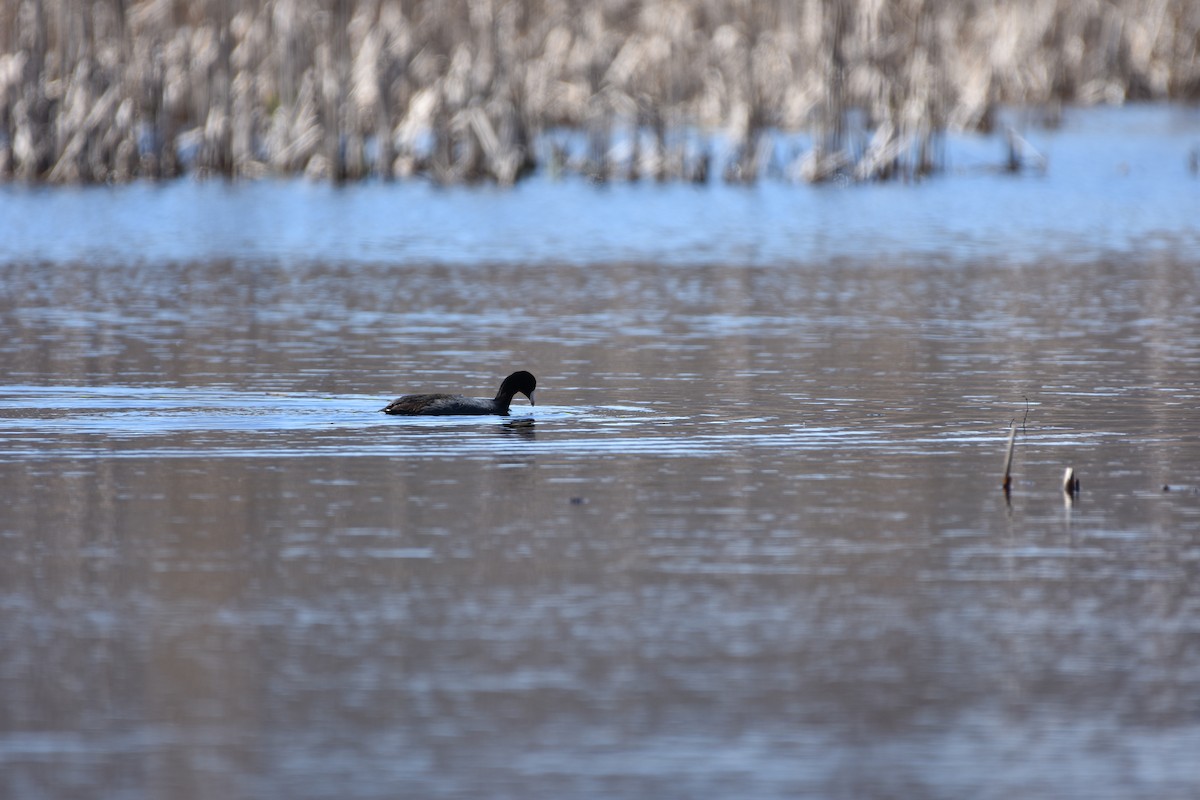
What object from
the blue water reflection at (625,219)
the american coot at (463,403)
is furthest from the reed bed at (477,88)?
the american coot at (463,403)

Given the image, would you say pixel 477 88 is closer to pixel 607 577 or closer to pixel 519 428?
pixel 519 428

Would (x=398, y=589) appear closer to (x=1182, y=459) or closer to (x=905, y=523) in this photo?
(x=905, y=523)

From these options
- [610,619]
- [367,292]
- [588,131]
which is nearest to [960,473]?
[610,619]

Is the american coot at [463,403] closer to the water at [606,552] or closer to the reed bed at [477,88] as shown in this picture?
the water at [606,552]

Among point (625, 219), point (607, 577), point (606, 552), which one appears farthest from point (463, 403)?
point (625, 219)

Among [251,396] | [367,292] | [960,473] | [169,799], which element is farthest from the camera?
[367,292]

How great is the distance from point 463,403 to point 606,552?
4.79m

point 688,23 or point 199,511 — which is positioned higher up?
point 688,23

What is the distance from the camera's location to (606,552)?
10.1 m

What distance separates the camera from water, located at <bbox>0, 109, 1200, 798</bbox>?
7191mm

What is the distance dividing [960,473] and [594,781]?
18.8 ft

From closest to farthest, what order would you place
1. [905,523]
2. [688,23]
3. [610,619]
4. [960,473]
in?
[610,619]
[905,523]
[960,473]
[688,23]

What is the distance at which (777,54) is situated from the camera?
4406cm

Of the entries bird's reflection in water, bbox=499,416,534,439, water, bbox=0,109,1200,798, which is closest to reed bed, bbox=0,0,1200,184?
water, bbox=0,109,1200,798
